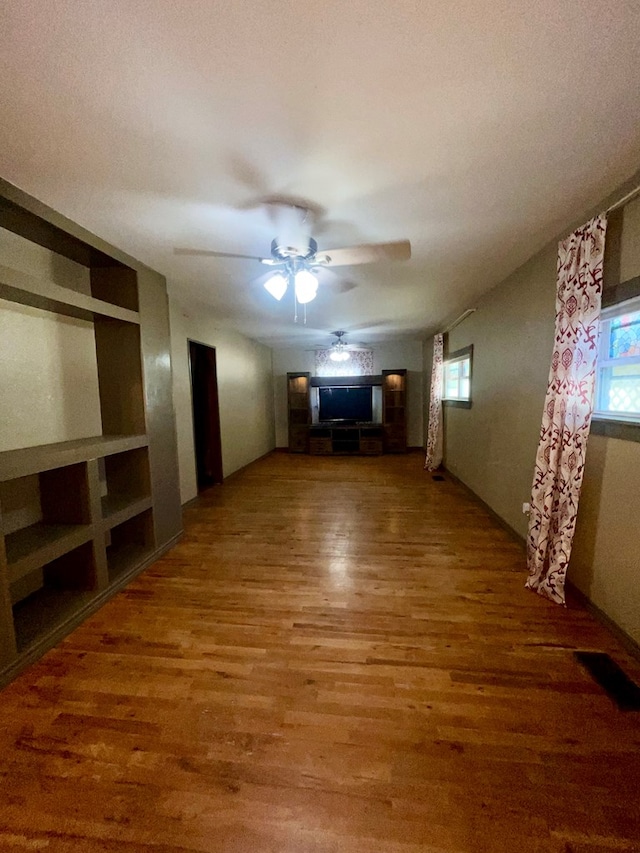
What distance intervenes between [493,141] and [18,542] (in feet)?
10.0

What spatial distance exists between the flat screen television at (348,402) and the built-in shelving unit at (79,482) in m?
4.51

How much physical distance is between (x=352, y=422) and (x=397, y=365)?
5.22 ft

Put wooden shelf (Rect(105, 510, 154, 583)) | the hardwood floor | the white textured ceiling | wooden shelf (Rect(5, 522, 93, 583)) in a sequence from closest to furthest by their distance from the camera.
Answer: the white textured ceiling, the hardwood floor, wooden shelf (Rect(5, 522, 93, 583)), wooden shelf (Rect(105, 510, 154, 583))

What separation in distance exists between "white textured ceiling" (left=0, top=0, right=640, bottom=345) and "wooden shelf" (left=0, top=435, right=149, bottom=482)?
1.33 metres

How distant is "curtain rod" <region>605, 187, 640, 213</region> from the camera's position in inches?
61.0

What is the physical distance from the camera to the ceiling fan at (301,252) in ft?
5.99

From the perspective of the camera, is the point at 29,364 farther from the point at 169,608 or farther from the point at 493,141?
the point at 493,141

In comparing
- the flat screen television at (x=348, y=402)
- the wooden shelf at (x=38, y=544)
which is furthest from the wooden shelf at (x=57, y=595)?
the flat screen television at (x=348, y=402)

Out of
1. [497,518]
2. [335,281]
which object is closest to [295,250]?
[335,281]

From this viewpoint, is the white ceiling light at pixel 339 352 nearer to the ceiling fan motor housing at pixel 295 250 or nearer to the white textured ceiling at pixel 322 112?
the ceiling fan motor housing at pixel 295 250

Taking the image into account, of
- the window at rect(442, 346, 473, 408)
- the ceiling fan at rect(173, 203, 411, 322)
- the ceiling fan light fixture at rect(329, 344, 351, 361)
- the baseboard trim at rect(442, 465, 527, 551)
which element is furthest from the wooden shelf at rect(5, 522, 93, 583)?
the ceiling fan light fixture at rect(329, 344, 351, 361)

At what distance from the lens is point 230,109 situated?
117 centimetres

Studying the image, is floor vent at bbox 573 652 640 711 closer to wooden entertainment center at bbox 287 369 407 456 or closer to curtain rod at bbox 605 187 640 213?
curtain rod at bbox 605 187 640 213

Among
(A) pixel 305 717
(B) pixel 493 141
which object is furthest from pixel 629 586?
(B) pixel 493 141
